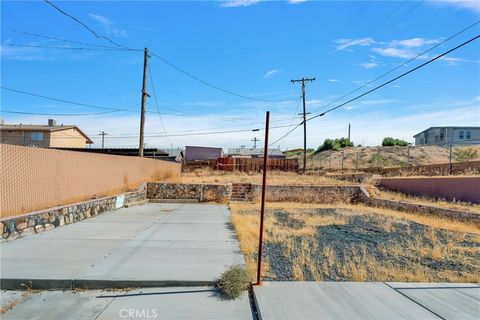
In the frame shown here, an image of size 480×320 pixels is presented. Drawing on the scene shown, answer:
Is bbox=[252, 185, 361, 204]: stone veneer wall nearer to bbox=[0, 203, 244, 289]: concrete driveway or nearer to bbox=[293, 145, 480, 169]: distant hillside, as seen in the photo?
bbox=[0, 203, 244, 289]: concrete driveway

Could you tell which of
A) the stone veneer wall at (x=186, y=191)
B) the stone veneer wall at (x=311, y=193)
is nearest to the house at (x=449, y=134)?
the stone veneer wall at (x=311, y=193)

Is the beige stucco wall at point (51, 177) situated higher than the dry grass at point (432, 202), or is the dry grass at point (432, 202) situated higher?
the beige stucco wall at point (51, 177)

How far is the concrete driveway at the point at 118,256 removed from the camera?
554 centimetres

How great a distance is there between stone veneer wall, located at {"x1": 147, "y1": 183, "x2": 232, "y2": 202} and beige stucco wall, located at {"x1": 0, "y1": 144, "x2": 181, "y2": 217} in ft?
10.5

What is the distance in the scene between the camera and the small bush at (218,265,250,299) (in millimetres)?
5207

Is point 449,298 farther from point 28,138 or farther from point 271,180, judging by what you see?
point 28,138

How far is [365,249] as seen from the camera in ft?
27.2

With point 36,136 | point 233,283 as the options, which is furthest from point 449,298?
point 36,136

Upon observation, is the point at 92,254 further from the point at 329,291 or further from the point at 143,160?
the point at 143,160

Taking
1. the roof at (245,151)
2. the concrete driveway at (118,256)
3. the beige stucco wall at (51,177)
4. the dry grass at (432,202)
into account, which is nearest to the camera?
the concrete driveway at (118,256)

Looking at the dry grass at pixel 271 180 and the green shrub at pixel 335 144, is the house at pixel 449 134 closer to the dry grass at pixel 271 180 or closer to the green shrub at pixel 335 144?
the green shrub at pixel 335 144

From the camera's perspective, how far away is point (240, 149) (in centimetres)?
8800

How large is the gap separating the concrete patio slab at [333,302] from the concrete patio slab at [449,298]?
182mm

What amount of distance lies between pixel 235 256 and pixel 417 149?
47384 mm
